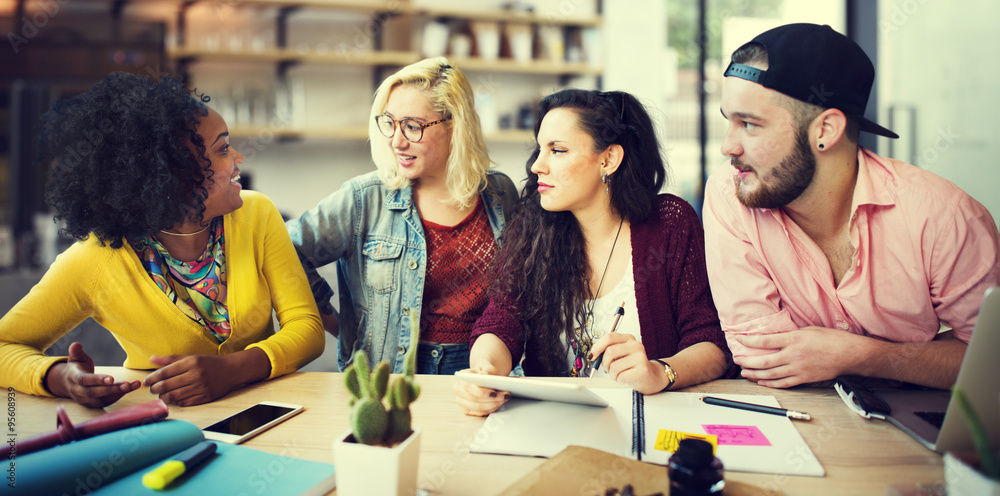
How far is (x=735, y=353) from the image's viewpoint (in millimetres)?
1312

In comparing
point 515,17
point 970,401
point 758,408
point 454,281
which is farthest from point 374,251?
point 515,17

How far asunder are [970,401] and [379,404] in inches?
30.8

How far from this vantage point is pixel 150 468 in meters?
0.86

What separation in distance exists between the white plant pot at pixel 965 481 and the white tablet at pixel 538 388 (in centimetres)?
48

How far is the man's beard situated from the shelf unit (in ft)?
8.93

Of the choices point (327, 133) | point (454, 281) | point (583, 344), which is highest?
point (327, 133)

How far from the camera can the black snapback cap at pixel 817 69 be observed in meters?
1.31

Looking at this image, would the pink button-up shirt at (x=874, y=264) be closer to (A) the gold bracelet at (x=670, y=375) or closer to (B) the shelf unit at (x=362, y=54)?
(A) the gold bracelet at (x=670, y=375)

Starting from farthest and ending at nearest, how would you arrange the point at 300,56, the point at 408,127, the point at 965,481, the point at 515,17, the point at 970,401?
1. the point at 515,17
2. the point at 300,56
3. the point at 408,127
4. the point at 970,401
5. the point at 965,481

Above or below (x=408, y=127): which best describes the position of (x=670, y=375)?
below

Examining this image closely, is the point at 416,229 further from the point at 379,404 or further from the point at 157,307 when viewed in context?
the point at 379,404

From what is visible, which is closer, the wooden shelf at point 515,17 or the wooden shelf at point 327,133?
the wooden shelf at point 327,133

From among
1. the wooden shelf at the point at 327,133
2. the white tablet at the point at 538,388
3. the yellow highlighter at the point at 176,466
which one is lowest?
the yellow highlighter at the point at 176,466

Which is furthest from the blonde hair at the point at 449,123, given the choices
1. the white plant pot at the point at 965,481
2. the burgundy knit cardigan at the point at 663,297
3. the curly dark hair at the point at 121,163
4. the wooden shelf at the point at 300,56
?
the wooden shelf at the point at 300,56
